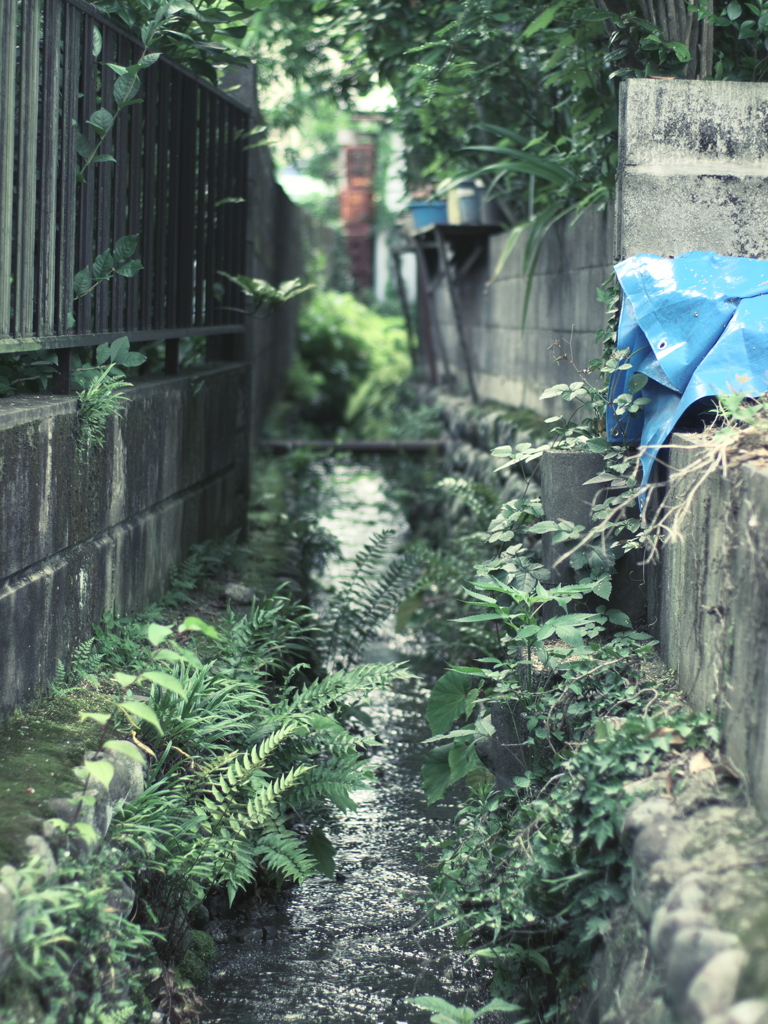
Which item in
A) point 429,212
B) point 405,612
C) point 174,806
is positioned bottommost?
point 405,612

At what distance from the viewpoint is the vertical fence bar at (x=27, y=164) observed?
9.07ft

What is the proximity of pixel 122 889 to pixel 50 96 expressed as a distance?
222 cm

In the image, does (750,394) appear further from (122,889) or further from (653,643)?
(122,889)

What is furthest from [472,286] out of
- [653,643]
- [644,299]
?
[653,643]

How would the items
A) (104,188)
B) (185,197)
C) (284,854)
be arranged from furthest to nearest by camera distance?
(185,197)
(104,188)
(284,854)

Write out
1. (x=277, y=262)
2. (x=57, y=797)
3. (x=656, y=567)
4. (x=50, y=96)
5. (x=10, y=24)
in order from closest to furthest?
(x=57, y=797)
(x=10, y=24)
(x=50, y=96)
(x=656, y=567)
(x=277, y=262)

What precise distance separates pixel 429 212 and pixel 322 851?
6.62m

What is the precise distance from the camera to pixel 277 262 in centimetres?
1027

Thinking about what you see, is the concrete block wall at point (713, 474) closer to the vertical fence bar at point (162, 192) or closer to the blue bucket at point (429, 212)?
the vertical fence bar at point (162, 192)

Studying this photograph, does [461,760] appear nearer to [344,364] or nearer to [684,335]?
[684,335]

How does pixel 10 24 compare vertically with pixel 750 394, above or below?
above

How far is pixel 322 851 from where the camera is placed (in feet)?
10.8

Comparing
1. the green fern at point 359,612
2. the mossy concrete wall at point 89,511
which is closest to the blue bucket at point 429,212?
the mossy concrete wall at point 89,511

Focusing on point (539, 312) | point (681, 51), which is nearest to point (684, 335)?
point (681, 51)
